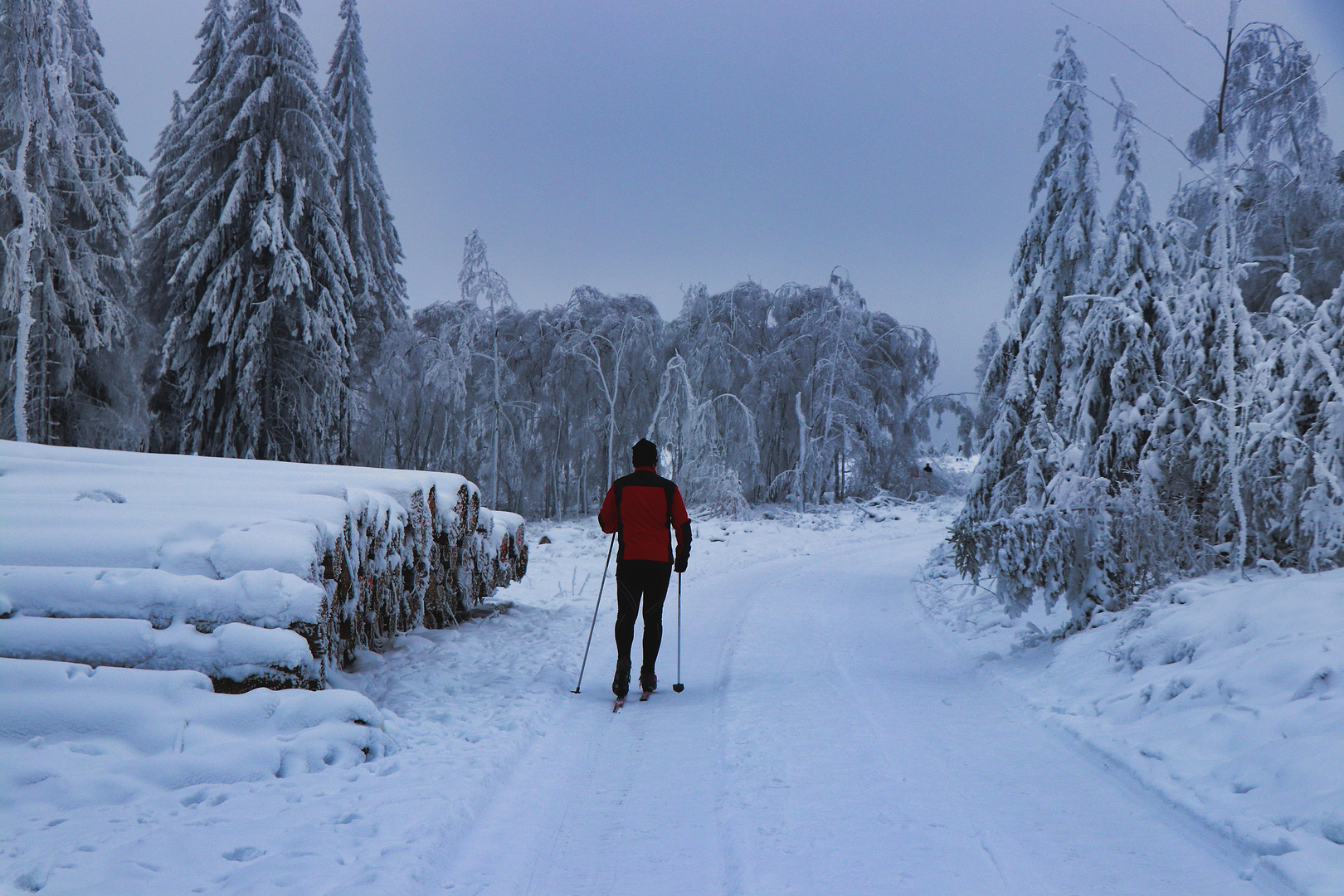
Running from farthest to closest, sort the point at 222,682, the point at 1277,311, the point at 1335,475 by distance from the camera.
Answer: the point at 1277,311 → the point at 1335,475 → the point at 222,682

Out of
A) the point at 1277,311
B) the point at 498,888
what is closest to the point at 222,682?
the point at 498,888

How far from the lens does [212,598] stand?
4074 mm

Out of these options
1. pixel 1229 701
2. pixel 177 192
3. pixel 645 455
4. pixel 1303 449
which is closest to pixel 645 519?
pixel 645 455

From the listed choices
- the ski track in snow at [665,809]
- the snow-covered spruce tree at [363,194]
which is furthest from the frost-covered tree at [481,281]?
the ski track in snow at [665,809]

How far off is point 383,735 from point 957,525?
9577mm

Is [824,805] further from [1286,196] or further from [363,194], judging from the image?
[363,194]

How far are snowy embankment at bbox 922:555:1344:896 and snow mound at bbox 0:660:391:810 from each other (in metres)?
4.01

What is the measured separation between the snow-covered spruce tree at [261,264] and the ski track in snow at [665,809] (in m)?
11.0

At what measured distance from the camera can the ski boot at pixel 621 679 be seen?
214 inches

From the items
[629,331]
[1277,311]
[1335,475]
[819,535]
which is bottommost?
[819,535]

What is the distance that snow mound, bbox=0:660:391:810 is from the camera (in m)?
3.18

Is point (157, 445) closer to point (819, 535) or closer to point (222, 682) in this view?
point (222, 682)

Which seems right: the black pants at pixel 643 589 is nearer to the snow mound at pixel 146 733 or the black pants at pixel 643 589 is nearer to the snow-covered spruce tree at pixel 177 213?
the snow mound at pixel 146 733

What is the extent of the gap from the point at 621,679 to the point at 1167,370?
6.77m
